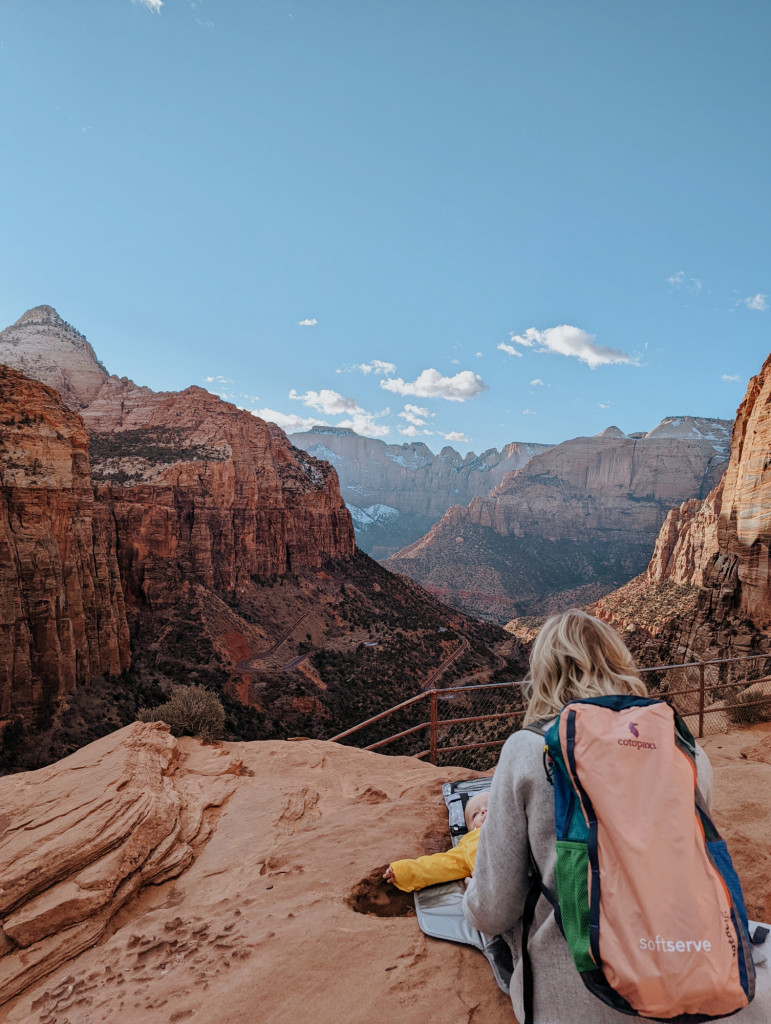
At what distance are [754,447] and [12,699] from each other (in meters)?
28.9

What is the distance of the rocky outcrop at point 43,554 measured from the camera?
59.0 ft

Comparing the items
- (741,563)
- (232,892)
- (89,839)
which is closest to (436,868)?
(232,892)

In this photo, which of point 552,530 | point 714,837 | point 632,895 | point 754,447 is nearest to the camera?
point 632,895

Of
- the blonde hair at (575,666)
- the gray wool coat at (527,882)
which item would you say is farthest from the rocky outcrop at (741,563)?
the gray wool coat at (527,882)

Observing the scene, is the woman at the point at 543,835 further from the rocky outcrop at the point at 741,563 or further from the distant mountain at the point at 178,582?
the distant mountain at the point at 178,582

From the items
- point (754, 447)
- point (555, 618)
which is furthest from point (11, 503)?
point (754, 447)

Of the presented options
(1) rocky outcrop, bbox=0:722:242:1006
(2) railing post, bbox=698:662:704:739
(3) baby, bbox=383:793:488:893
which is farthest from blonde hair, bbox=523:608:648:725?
(2) railing post, bbox=698:662:704:739

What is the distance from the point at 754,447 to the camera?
19.2m

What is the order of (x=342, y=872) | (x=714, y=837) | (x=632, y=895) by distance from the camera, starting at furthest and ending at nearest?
1. (x=342, y=872)
2. (x=714, y=837)
3. (x=632, y=895)

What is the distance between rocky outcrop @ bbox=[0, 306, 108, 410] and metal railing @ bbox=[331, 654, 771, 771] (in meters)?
46.2

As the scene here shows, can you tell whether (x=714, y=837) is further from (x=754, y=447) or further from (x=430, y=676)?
(x=430, y=676)

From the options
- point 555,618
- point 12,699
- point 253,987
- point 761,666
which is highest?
point 555,618

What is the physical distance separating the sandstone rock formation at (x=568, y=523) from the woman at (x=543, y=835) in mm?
77988

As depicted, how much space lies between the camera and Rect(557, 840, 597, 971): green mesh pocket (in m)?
1.79
